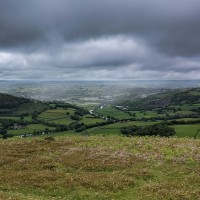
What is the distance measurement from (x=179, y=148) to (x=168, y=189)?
574 inches

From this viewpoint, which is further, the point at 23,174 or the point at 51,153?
the point at 51,153

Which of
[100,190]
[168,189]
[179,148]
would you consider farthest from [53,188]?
[179,148]

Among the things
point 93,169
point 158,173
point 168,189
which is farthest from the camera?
point 93,169

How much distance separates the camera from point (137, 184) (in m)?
24.1

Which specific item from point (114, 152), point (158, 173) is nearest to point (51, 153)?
point (114, 152)

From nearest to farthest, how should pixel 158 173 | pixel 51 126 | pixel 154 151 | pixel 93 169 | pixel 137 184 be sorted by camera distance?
pixel 137 184
pixel 158 173
pixel 93 169
pixel 154 151
pixel 51 126

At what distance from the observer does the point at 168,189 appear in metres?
22.1

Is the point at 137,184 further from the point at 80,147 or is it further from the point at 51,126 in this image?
the point at 51,126

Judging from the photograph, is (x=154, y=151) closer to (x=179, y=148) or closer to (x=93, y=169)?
(x=179, y=148)

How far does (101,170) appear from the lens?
28812mm

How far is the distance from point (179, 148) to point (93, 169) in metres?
12.5

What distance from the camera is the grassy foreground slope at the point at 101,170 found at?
22.0 metres

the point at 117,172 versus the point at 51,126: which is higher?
the point at 117,172

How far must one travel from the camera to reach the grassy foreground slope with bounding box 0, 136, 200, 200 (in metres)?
22.0
